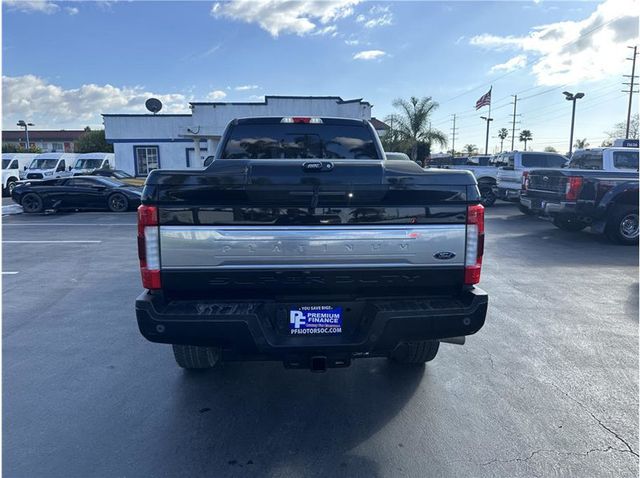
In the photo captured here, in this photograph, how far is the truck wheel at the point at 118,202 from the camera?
55.1ft

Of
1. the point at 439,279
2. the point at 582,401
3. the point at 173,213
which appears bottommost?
the point at 582,401

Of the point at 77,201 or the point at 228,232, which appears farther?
the point at 77,201

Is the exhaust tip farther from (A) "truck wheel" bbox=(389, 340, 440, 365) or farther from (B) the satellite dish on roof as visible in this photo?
(B) the satellite dish on roof

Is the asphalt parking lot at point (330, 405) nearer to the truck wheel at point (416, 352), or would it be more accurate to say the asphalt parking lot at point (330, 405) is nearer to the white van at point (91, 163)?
the truck wheel at point (416, 352)

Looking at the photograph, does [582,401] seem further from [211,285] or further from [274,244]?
[211,285]

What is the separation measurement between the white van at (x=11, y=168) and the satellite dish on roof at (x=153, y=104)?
8.69m

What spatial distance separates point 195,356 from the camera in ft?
12.4

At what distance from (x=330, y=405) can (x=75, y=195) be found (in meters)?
16.4

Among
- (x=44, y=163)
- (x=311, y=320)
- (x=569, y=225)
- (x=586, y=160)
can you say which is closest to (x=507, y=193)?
(x=569, y=225)

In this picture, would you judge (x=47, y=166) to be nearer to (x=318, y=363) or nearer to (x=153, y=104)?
(x=153, y=104)

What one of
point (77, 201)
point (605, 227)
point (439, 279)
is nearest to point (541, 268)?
point (605, 227)

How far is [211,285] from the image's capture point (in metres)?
2.91

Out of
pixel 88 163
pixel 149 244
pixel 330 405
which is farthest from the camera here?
pixel 88 163

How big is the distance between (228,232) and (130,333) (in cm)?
284
